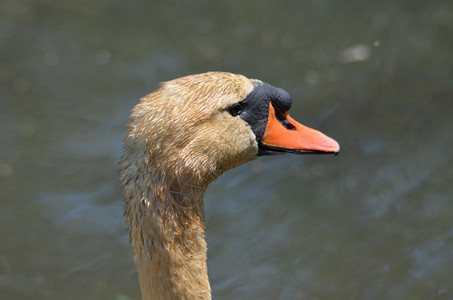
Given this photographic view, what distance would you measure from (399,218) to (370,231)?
355mm

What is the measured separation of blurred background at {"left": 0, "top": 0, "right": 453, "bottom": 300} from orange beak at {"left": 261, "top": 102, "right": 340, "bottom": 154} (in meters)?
2.28

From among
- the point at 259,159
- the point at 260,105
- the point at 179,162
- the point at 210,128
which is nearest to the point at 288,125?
the point at 260,105

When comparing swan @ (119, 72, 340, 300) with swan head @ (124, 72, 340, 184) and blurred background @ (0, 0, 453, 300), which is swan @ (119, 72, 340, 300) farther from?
blurred background @ (0, 0, 453, 300)

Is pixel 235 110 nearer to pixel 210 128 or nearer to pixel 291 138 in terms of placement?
pixel 210 128

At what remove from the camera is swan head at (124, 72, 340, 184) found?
3514mm

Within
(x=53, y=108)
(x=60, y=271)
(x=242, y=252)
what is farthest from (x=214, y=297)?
(x=53, y=108)

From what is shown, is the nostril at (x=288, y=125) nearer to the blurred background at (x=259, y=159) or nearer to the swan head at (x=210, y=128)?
the swan head at (x=210, y=128)

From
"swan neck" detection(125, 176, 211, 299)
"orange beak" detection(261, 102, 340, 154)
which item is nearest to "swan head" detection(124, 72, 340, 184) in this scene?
"orange beak" detection(261, 102, 340, 154)

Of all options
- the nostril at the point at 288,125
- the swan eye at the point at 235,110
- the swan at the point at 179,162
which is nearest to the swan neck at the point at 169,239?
the swan at the point at 179,162

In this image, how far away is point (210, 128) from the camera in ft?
12.1

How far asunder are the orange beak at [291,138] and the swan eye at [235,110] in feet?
0.90

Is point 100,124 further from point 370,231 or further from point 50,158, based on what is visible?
point 370,231

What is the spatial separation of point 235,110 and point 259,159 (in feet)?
12.1

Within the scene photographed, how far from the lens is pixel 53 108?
8.45 meters
